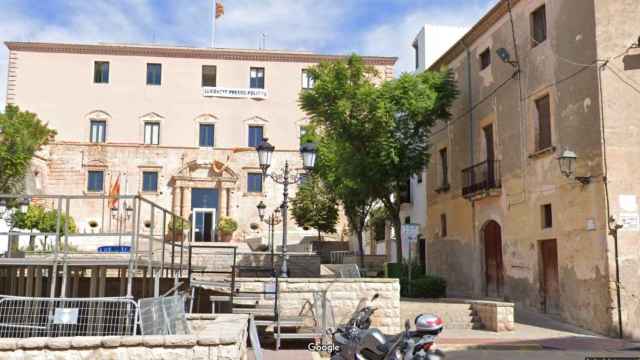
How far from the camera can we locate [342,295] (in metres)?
14.9

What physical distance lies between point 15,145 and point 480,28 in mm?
23437

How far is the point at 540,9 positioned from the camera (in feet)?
61.1

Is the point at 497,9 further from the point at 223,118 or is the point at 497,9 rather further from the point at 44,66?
the point at 44,66

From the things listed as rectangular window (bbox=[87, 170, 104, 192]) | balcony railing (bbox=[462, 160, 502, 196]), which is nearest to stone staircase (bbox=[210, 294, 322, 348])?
balcony railing (bbox=[462, 160, 502, 196])

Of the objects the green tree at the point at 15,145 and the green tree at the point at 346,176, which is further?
the green tree at the point at 15,145

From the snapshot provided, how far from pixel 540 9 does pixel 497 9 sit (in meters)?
2.42

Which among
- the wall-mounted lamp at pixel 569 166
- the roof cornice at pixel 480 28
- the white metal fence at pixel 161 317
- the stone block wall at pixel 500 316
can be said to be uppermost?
the roof cornice at pixel 480 28

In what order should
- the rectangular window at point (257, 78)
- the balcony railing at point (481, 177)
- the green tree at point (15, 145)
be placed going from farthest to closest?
the rectangular window at point (257, 78) < the green tree at point (15, 145) < the balcony railing at point (481, 177)

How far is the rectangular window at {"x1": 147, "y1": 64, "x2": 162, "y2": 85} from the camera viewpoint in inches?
1612

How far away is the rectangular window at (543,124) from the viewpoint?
1804cm

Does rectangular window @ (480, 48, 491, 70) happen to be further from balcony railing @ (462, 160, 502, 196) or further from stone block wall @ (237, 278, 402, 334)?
stone block wall @ (237, 278, 402, 334)

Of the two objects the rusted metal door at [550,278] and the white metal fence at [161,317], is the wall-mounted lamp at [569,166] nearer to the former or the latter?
the rusted metal door at [550,278]

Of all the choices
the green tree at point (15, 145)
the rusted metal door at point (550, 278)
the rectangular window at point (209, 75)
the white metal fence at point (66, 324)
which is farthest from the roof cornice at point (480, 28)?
the green tree at point (15, 145)

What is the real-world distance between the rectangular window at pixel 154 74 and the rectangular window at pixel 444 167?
21.4 meters
